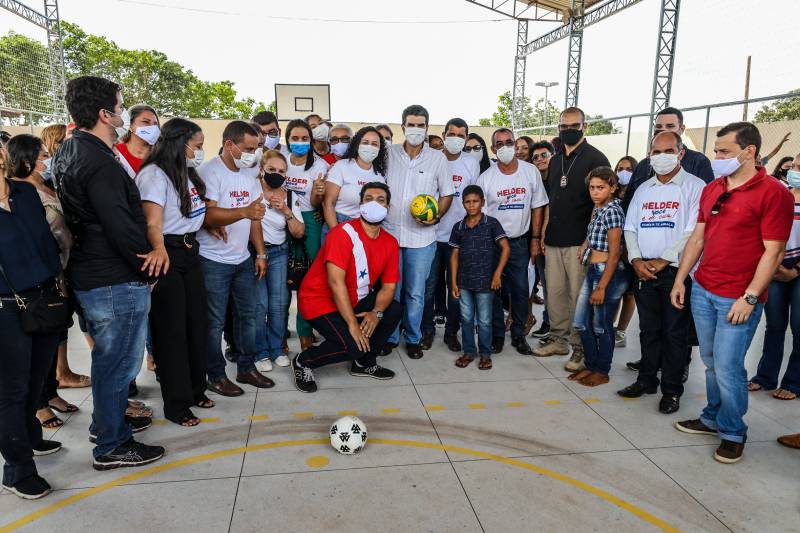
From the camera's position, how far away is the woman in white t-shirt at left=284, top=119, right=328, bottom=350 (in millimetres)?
4590

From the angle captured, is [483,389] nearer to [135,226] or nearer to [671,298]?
[671,298]

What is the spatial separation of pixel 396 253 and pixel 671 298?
6.80ft

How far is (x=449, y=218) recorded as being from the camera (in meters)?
4.98

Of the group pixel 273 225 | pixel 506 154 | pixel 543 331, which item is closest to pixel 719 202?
pixel 506 154

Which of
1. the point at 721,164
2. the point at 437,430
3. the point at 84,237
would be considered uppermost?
the point at 721,164

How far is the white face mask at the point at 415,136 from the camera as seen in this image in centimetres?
458

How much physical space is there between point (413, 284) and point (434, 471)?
6.83 feet

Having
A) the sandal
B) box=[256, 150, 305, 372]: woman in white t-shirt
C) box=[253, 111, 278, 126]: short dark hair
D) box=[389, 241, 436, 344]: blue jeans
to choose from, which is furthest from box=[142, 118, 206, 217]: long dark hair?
the sandal

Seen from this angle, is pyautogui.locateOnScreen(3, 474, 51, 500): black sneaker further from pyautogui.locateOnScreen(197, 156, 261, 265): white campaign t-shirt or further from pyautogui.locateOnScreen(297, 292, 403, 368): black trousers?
pyautogui.locateOnScreen(297, 292, 403, 368): black trousers

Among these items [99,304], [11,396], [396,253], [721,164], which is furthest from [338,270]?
[721,164]

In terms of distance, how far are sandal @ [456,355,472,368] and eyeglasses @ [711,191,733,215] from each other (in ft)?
7.60

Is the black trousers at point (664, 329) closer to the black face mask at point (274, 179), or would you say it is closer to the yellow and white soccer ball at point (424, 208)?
the yellow and white soccer ball at point (424, 208)

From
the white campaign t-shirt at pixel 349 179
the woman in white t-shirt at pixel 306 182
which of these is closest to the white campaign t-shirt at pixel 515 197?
the white campaign t-shirt at pixel 349 179

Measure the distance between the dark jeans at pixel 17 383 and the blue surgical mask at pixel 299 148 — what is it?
2548 millimetres
